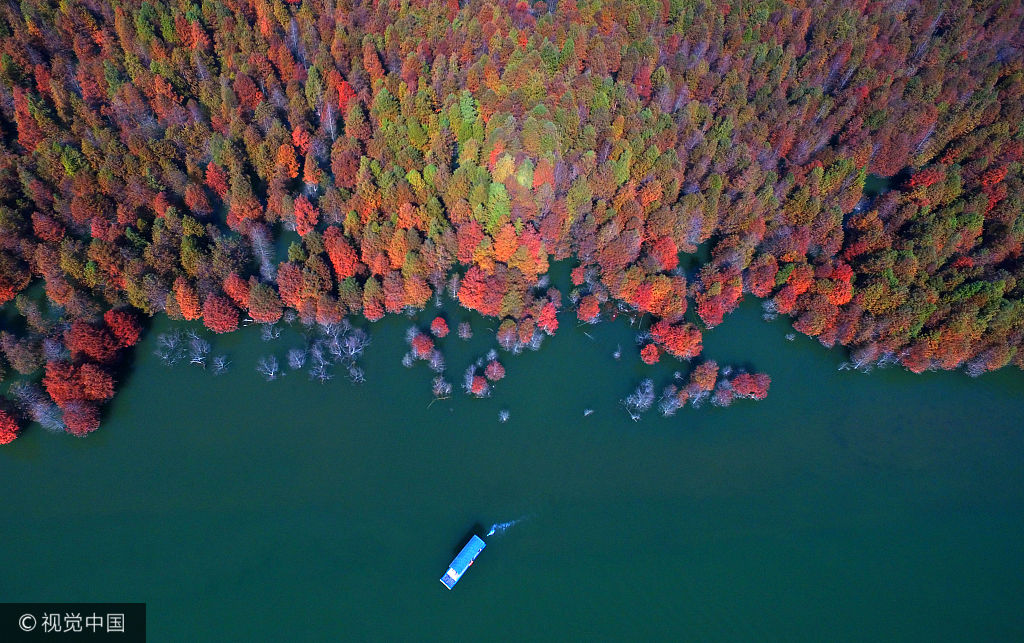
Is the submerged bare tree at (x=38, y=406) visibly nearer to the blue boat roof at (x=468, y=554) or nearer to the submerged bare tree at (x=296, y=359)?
the submerged bare tree at (x=296, y=359)

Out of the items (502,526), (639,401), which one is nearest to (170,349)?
(502,526)

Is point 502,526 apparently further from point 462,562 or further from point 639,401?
point 639,401

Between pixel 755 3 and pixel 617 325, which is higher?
pixel 755 3

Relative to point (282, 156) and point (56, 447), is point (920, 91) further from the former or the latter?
point (56, 447)

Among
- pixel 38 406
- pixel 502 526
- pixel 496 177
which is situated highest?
pixel 496 177

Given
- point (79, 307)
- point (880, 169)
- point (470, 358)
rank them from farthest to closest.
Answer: point (880, 169)
point (470, 358)
point (79, 307)

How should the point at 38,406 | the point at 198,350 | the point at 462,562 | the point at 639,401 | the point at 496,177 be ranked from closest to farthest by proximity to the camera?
the point at 462,562 < the point at 38,406 < the point at 198,350 < the point at 639,401 < the point at 496,177

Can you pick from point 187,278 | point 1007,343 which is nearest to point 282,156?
point 187,278
